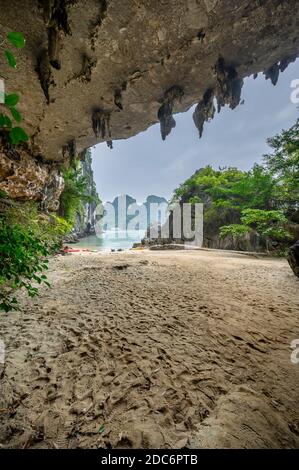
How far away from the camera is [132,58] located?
5.32 metres

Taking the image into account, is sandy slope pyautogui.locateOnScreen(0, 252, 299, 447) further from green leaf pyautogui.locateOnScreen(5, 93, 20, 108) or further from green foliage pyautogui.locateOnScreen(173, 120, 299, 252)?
green foliage pyautogui.locateOnScreen(173, 120, 299, 252)

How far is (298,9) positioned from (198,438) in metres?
7.84

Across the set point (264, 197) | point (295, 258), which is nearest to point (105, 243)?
point (264, 197)

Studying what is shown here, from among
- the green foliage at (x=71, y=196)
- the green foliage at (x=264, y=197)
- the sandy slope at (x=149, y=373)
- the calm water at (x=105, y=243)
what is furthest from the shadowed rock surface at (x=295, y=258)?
the calm water at (x=105, y=243)

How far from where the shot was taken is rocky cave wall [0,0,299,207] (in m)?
4.20

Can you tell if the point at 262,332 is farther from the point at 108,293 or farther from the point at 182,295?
the point at 108,293

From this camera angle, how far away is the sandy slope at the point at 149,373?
146 cm

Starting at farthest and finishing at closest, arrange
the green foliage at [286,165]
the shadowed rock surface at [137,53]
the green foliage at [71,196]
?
1. the green foliage at [71,196]
2. the green foliage at [286,165]
3. the shadowed rock surface at [137,53]

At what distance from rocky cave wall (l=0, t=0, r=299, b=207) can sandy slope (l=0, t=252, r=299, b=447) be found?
5676mm

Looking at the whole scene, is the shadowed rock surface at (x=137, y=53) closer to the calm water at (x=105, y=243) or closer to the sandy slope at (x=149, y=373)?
the sandy slope at (x=149, y=373)

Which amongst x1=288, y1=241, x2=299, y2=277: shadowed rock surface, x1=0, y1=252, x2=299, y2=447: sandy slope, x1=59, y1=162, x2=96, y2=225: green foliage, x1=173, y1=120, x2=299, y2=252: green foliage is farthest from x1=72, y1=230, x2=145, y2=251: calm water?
x1=0, y1=252, x2=299, y2=447: sandy slope

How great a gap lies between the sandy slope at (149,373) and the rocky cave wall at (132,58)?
5676 mm

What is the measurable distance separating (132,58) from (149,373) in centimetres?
692
